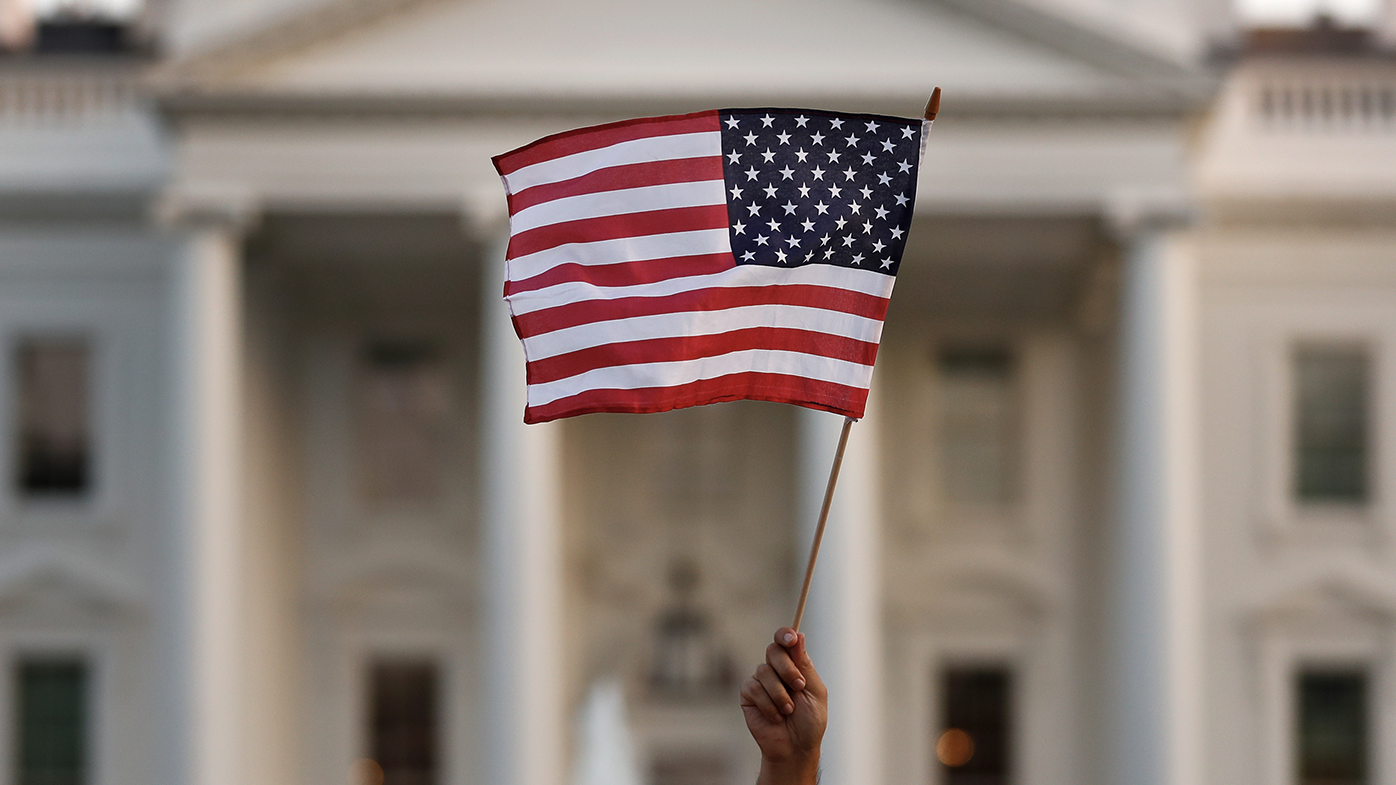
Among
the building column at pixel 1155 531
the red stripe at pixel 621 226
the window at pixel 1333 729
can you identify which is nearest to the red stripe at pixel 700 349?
the red stripe at pixel 621 226

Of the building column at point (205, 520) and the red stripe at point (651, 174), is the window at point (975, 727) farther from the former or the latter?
the red stripe at point (651, 174)

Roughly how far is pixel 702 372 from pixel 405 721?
15.5m

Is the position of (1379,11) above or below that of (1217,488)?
above

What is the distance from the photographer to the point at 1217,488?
762 inches

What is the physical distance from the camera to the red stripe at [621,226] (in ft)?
19.9

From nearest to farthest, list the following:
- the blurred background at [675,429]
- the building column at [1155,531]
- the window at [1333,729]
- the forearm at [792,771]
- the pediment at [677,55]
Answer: the forearm at [792,771] → the building column at [1155,531] → the pediment at [677,55] → the blurred background at [675,429] → the window at [1333,729]

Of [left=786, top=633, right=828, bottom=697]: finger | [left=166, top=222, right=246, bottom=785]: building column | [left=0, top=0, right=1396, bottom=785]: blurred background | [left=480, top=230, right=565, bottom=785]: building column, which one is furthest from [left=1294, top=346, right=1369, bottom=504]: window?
[left=786, top=633, right=828, bottom=697]: finger

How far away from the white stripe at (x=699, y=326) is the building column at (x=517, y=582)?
1037 centimetres

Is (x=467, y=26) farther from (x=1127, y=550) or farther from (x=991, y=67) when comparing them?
(x=1127, y=550)

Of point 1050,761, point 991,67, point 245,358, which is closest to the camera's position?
point 991,67

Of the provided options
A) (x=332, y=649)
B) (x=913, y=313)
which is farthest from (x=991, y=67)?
(x=332, y=649)

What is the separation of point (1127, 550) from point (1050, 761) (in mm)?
4420

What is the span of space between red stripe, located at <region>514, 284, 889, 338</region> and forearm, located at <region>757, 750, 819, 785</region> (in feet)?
7.57

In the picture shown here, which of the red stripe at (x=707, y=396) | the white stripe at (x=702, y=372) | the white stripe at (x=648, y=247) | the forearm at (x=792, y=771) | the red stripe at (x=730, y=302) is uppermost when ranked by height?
the white stripe at (x=648, y=247)
